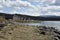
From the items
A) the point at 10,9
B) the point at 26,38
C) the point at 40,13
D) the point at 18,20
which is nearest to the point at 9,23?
the point at 18,20

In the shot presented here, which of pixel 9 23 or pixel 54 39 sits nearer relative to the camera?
pixel 54 39

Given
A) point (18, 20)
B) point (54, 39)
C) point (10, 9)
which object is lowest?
point (54, 39)

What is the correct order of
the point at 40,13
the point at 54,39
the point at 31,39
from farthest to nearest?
the point at 40,13 < the point at 54,39 < the point at 31,39

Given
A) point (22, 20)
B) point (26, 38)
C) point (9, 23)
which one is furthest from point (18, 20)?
point (26, 38)

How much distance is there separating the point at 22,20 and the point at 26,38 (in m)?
1.67

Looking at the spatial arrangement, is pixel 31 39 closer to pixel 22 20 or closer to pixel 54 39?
pixel 54 39

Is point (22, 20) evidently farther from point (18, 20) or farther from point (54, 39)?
point (54, 39)

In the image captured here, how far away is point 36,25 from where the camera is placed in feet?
24.3

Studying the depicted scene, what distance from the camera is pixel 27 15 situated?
6.81 meters

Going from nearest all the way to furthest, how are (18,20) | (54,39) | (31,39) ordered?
(31,39), (54,39), (18,20)

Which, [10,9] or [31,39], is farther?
[10,9]

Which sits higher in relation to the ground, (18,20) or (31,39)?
(18,20)

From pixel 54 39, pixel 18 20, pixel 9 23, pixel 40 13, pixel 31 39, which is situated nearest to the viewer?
pixel 31 39

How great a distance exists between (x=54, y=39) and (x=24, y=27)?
191 centimetres
